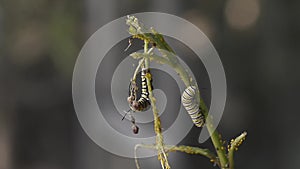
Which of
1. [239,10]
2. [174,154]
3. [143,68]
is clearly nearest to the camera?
[143,68]

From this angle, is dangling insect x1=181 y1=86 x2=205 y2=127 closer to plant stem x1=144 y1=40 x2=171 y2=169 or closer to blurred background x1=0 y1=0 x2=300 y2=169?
plant stem x1=144 y1=40 x2=171 y2=169

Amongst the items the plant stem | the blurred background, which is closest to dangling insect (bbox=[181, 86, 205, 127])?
the plant stem
